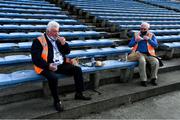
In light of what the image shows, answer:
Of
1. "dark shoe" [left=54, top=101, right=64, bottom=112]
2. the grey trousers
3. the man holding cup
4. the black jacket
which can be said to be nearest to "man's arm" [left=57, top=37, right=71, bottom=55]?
the man holding cup

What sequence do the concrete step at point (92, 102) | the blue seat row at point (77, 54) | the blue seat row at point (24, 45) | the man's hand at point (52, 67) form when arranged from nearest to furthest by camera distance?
the concrete step at point (92, 102), the man's hand at point (52, 67), the blue seat row at point (77, 54), the blue seat row at point (24, 45)

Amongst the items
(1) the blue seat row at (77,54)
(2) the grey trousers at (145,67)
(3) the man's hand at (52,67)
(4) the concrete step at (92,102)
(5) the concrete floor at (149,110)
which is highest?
(3) the man's hand at (52,67)

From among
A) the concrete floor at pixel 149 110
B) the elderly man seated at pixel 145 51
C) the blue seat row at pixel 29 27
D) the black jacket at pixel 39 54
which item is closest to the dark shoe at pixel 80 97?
the concrete floor at pixel 149 110

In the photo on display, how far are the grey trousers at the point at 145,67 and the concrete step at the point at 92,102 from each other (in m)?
0.20

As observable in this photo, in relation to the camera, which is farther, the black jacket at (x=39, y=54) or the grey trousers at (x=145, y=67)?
the grey trousers at (x=145, y=67)

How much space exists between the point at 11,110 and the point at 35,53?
81cm

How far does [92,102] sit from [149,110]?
928mm

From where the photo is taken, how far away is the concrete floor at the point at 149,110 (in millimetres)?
3807

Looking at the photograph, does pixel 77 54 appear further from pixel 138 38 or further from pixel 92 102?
pixel 92 102

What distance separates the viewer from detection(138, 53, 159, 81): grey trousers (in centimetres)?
465

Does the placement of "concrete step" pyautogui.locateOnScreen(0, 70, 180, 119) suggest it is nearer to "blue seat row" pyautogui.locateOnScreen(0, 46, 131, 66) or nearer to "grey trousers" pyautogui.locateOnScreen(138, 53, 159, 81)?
"grey trousers" pyautogui.locateOnScreen(138, 53, 159, 81)

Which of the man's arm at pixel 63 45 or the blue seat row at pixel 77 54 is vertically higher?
the man's arm at pixel 63 45

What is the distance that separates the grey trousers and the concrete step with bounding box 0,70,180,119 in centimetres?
20

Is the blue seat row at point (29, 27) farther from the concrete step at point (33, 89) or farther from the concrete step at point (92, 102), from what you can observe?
the concrete step at point (92, 102)
